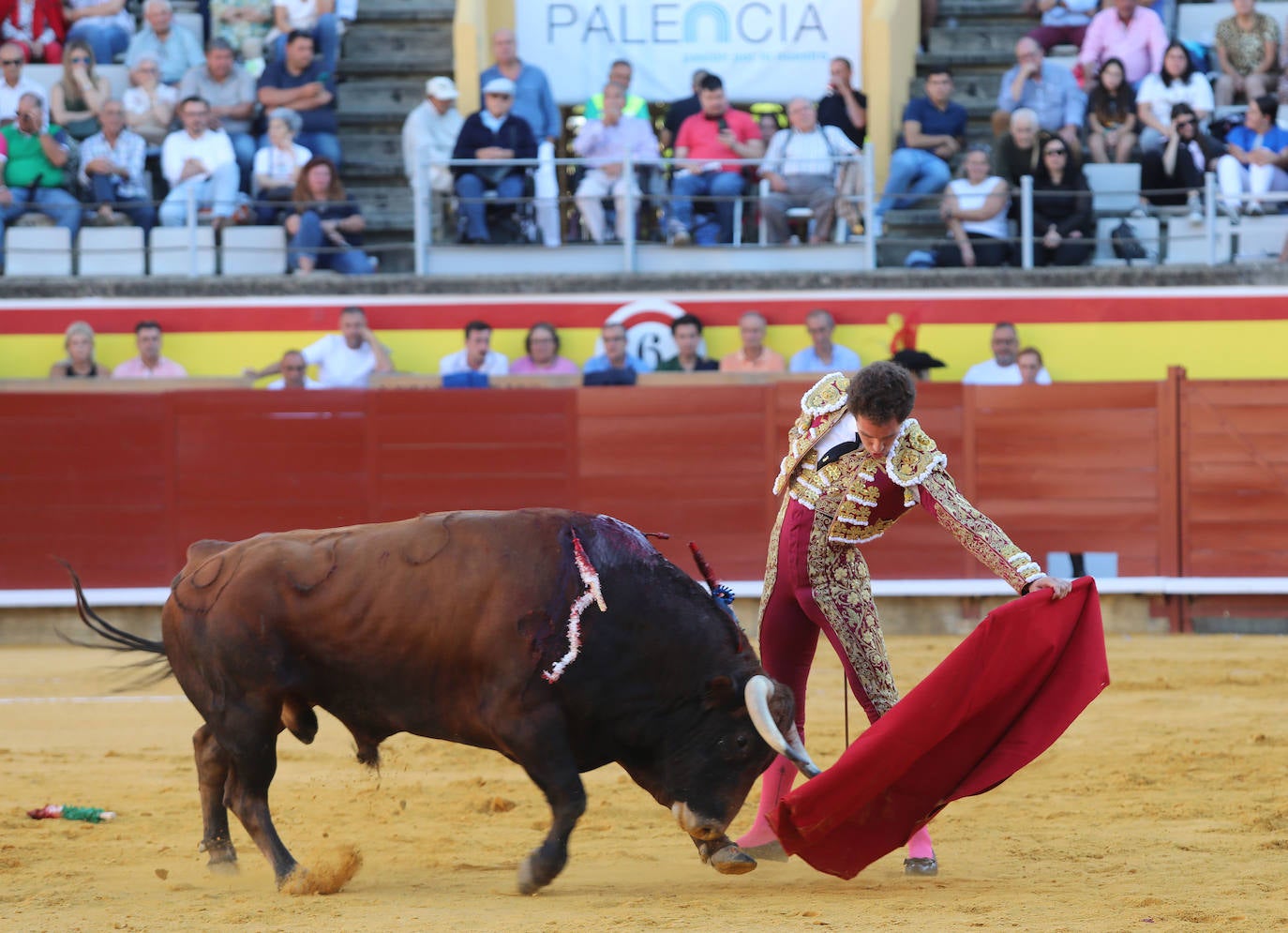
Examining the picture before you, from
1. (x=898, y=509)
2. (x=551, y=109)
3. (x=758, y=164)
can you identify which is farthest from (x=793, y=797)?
(x=551, y=109)

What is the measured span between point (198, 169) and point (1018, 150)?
456cm

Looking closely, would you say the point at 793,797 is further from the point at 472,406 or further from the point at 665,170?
the point at 665,170

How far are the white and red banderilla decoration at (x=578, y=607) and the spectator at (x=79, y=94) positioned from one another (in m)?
7.48

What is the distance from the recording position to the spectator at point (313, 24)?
10.9 meters

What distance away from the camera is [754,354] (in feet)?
30.3

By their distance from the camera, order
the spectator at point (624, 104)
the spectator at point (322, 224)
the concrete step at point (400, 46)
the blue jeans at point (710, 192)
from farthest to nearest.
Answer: the concrete step at point (400, 46), the spectator at point (624, 104), the spectator at point (322, 224), the blue jeans at point (710, 192)

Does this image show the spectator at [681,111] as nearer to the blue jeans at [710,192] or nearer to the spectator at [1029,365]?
the blue jeans at [710,192]

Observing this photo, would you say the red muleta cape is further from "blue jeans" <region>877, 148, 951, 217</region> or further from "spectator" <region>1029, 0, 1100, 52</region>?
"spectator" <region>1029, 0, 1100, 52</region>

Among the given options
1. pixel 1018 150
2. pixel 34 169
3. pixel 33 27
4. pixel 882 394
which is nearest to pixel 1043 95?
pixel 1018 150

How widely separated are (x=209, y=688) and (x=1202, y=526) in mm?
6359

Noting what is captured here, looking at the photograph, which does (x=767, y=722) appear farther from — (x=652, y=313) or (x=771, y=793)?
(x=652, y=313)

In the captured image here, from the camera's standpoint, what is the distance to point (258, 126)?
10516mm

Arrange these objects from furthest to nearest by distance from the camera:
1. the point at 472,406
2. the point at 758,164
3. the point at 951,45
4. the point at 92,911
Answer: the point at 951,45 < the point at 758,164 < the point at 472,406 < the point at 92,911

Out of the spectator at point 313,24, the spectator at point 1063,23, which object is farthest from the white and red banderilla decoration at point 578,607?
the spectator at point 1063,23
